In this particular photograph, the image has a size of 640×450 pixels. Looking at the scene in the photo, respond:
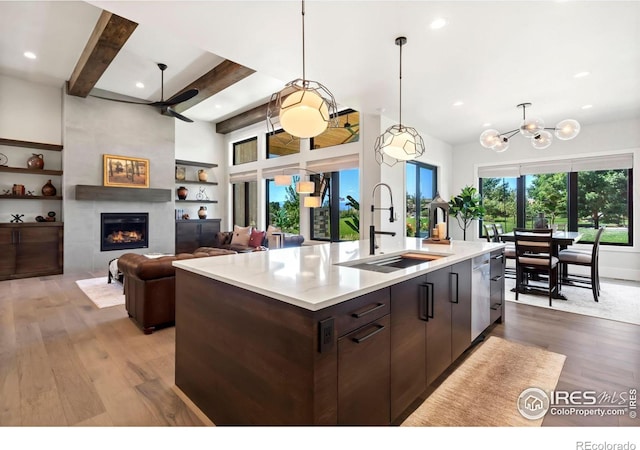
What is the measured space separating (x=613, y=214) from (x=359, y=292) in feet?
22.5

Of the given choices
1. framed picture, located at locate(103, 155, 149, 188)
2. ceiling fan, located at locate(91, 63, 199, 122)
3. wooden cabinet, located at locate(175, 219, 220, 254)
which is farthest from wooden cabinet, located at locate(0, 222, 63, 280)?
ceiling fan, located at locate(91, 63, 199, 122)

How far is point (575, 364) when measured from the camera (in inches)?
96.8

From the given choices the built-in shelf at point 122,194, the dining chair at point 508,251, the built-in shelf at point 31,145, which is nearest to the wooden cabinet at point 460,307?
the dining chair at point 508,251

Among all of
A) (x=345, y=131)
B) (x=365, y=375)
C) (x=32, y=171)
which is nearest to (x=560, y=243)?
(x=345, y=131)

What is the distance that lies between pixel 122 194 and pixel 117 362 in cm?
488

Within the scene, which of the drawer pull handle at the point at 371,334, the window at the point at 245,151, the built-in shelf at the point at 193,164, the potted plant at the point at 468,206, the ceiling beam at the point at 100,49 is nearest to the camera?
the drawer pull handle at the point at 371,334

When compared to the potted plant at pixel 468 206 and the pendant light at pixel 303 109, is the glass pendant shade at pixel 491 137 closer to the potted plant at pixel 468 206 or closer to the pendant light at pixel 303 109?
the potted plant at pixel 468 206

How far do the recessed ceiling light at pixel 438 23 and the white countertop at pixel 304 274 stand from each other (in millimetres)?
2034

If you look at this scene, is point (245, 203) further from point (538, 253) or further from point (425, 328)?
point (425, 328)

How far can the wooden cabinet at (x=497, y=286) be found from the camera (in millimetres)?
3115

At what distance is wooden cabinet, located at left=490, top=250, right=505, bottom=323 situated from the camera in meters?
3.12

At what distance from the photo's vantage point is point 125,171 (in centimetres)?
649
